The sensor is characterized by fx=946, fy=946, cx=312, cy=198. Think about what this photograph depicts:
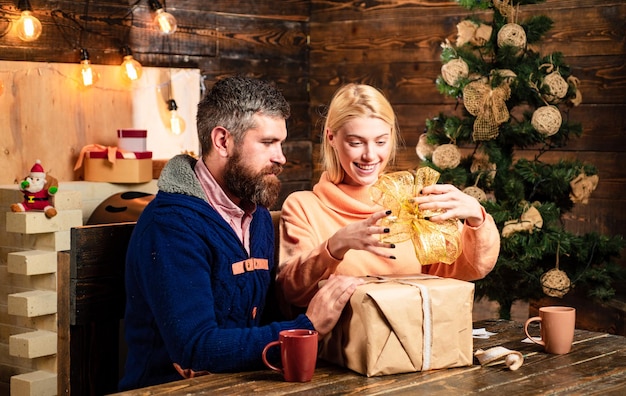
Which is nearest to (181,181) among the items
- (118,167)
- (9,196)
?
(9,196)

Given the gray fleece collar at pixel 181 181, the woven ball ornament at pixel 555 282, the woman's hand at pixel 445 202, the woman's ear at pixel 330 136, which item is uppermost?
the woman's ear at pixel 330 136

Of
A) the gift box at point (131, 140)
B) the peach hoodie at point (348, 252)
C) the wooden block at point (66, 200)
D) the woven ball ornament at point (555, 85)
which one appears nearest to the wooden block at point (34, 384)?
the wooden block at point (66, 200)

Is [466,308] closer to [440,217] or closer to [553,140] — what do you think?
[440,217]

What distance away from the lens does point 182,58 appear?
205 inches

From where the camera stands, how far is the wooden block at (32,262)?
12.8 feet

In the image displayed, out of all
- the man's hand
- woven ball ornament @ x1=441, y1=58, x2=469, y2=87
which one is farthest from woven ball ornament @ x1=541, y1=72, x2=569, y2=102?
the man's hand

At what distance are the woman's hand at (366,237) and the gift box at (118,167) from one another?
2.66m

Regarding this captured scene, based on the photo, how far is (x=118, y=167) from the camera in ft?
15.0

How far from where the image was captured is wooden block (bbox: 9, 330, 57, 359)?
3.89 m

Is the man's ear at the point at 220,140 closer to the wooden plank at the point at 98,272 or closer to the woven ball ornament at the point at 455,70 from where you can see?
the wooden plank at the point at 98,272

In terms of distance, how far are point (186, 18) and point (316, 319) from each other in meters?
3.55

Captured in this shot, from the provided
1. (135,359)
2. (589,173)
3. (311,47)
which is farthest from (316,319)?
(311,47)

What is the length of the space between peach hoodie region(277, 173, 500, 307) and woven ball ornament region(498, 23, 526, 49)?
5.19 ft

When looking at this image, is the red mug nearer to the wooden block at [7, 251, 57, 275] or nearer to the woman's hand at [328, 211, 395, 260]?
the woman's hand at [328, 211, 395, 260]
